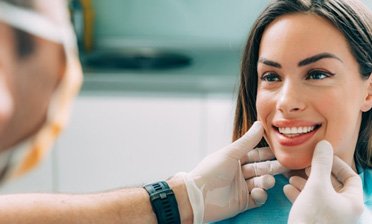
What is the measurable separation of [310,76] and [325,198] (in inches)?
10.3

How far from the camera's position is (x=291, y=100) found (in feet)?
4.23

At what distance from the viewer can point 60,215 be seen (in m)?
1.40

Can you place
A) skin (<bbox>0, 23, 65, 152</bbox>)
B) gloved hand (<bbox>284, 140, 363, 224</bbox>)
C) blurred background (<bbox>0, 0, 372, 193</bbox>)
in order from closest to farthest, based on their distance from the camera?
skin (<bbox>0, 23, 65, 152</bbox>) → gloved hand (<bbox>284, 140, 363, 224</bbox>) → blurred background (<bbox>0, 0, 372, 193</bbox>)

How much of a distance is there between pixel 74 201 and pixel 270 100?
1.67ft

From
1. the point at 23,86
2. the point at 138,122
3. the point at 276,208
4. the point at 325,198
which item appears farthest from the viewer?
the point at 138,122

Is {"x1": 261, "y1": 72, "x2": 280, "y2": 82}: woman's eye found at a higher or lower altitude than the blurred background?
higher

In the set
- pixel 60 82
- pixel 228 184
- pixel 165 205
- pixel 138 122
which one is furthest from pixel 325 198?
pixel 138 122

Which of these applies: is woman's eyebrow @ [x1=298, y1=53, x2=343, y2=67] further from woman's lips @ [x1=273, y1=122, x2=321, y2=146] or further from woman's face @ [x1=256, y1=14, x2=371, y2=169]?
woman's lips @ [x1=273, y1=122, x2=321, y2=146]

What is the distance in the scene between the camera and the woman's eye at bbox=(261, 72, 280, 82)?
53.2 inches

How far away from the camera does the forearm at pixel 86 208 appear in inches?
54.8

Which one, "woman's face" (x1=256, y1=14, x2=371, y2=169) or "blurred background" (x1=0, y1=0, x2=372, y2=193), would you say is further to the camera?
"blurred background" (x1=0, y1=0, x2=372, y2=193)

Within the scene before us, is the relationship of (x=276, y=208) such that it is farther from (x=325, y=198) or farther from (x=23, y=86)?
(x=23, y=86)

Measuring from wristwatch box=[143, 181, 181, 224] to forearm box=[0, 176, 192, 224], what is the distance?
0.04 feet

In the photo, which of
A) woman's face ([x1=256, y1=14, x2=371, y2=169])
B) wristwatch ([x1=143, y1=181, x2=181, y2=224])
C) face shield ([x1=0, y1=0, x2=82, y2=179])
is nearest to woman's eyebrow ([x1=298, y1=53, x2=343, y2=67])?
woman's face ([x1=256, y1=14, x2=371, y2=169])
